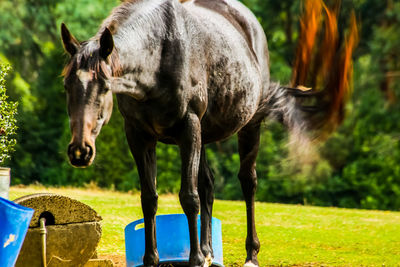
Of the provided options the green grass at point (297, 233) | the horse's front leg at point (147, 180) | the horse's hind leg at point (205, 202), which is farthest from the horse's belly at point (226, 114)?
the green grass at point (297, 233)

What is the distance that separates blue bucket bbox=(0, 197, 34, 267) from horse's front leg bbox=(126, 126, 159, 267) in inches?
39.0

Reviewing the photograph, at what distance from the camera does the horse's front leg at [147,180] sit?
4.30m

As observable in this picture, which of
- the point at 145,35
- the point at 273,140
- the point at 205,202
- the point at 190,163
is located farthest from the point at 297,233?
the point at 273,140

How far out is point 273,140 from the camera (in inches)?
796

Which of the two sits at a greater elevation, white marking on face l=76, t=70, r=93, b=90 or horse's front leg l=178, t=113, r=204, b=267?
white marking on face l=76, t=70, r=93, b=90

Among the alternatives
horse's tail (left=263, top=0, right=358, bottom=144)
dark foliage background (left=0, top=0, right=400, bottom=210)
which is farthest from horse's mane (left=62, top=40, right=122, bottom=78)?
dark foliage background (left=0, top=0, right=400, bottom=210)

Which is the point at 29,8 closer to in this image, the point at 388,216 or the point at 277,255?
the point at 388,216

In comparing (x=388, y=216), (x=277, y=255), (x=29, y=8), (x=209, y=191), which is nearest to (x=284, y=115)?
(x=209, y=191)

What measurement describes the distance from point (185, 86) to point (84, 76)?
975 mm

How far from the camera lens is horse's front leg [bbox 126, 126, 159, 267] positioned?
430 centimetres

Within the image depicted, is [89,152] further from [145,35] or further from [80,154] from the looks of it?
[145,35]

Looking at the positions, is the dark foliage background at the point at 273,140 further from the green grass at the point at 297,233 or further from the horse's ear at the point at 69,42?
the horse's ear at the point at 69,42

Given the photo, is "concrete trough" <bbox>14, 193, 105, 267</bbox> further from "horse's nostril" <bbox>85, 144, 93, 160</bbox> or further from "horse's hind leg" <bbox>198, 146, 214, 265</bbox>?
"horse's nostril" <bbox>85, 144, 93, 160</bbox>

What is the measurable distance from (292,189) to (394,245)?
35.3 ft
